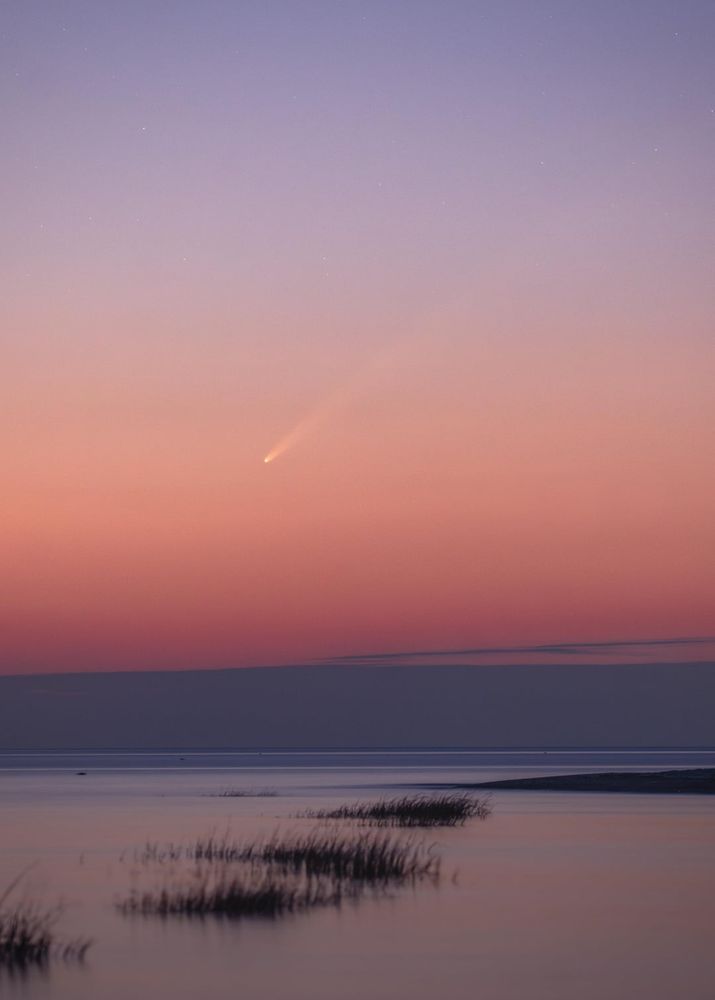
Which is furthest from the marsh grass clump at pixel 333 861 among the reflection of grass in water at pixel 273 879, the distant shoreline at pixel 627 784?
the distant shoreline at pixel 627 784

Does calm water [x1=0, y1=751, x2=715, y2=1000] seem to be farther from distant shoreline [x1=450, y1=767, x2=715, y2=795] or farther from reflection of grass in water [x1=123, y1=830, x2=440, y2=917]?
distant shoreline [x1=450, y1=767, x2=715, y2=795]

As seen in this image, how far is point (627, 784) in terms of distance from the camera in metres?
80.6

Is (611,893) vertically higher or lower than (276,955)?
higher

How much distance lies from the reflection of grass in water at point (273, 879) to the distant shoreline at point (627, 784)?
3853 cm

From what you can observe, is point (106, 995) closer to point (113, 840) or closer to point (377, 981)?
point (377, 981)

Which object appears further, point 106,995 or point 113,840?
point 113,840

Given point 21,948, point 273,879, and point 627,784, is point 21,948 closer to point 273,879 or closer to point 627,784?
point 273,879

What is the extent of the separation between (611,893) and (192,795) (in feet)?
160

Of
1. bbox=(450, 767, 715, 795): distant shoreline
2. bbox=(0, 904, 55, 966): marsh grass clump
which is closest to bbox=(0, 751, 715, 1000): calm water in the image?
bbox=(0, 904, 55, 966): marsh grass clump

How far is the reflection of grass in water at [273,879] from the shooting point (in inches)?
1099

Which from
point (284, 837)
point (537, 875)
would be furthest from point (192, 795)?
point (537, 875)

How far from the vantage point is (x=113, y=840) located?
48.6 meters

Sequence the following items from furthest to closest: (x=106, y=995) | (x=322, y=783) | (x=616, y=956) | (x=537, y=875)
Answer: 1. (x=322, y=783)
2. (x=537, y=875)
3. (x=616, y=956)
4. (x=106, y=995)

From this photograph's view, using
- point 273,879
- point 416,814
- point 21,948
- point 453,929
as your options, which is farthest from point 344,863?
point 416,814
